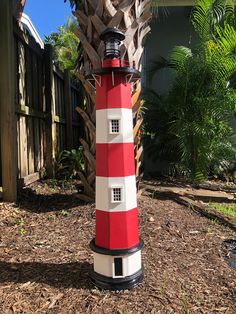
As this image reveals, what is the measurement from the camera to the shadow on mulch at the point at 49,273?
2.65m

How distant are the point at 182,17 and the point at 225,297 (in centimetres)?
843

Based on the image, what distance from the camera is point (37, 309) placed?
2.33 meters

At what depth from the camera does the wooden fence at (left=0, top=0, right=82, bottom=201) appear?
417 centimetres

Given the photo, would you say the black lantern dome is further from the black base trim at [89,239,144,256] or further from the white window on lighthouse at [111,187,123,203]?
the black base trim at [89,239,144,256]

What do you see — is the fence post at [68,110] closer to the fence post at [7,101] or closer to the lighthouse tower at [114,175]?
the fence post at [7,101]

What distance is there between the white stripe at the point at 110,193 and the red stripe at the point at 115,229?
4cm

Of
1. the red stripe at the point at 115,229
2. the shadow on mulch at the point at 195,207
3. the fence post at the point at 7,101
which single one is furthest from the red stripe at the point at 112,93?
the shadow on mulch at the point at 195,207

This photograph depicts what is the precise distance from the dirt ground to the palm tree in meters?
0.68

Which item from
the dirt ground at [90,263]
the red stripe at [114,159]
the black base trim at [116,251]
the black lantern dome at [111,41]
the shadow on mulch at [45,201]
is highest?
the black lantern dome at [111,41]

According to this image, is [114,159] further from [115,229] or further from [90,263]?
[90,263]

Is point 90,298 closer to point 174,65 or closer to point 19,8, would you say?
point 19,8

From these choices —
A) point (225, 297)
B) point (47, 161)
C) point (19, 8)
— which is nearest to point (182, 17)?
point (19, 8)

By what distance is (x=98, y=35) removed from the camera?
4.07 metres

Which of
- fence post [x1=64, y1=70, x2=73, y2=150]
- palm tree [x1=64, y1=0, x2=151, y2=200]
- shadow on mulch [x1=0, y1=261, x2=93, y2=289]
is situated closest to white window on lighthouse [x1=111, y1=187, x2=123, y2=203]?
shadow on mulch [x1=0, y1=261, x2=93, y2=289]
